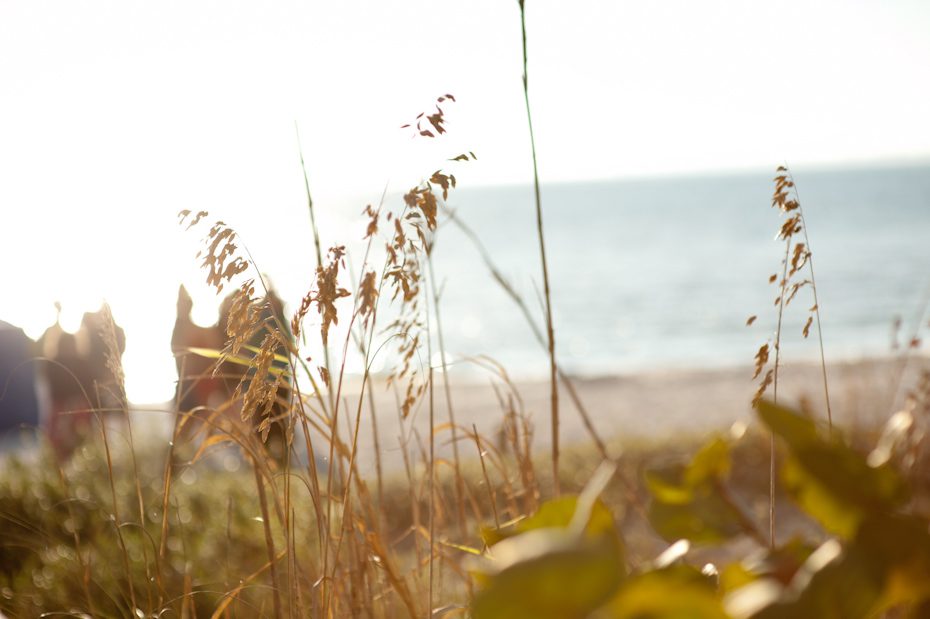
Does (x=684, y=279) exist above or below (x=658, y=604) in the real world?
below

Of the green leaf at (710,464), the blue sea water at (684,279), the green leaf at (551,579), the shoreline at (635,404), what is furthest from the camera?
the blue sea water at (684,279)

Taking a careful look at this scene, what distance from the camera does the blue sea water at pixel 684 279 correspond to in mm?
23969

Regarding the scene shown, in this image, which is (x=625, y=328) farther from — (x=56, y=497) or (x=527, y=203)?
(x=527, y=203)

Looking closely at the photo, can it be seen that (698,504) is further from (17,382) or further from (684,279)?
(684,279)

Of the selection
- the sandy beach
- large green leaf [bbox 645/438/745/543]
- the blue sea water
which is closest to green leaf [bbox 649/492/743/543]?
large green leaf [bbox 645/438/745/543]

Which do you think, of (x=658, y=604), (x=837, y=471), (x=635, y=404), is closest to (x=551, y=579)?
(x=658, y=604)

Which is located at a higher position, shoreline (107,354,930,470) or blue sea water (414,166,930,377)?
shoreline (107,354,930,470)

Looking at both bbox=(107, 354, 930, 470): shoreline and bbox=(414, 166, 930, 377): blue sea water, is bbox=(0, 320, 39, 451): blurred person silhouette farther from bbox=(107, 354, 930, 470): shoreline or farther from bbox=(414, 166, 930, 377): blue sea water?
bbox=(414, 166, 930, 377): blue sea water

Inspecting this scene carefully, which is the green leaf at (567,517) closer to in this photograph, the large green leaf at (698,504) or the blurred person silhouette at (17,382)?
the large green leaf at (698,504)

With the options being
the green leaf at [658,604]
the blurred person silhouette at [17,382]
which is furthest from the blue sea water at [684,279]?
the blurred person silhouette at [17,382]

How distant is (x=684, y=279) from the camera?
125 feet

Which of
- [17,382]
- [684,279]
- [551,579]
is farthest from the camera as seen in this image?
[684,279]

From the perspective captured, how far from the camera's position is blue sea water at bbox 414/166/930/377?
2397cm

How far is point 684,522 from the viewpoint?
378 millimetres
